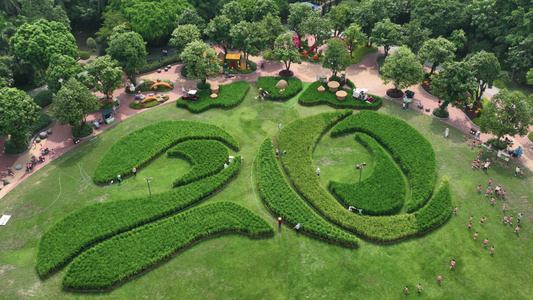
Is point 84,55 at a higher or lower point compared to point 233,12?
lower

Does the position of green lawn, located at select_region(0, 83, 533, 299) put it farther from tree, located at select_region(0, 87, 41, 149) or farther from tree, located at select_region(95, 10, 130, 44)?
tree, located at select_region(95, 10, 130, 44)

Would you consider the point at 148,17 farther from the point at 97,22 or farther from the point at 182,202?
the point at 182,202

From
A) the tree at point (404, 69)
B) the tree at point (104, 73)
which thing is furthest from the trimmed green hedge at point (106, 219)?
the tree at point (404, 69)

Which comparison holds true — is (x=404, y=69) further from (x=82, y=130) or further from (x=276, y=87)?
(x=82, y=130)

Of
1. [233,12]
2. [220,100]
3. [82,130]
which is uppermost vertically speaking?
[233,12]

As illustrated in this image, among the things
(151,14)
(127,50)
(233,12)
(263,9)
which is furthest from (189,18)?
(127,50)

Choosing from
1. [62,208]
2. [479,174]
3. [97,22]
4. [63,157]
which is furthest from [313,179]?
[97,22]

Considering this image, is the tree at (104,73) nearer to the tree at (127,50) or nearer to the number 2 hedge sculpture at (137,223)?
the tree at (127,50)
